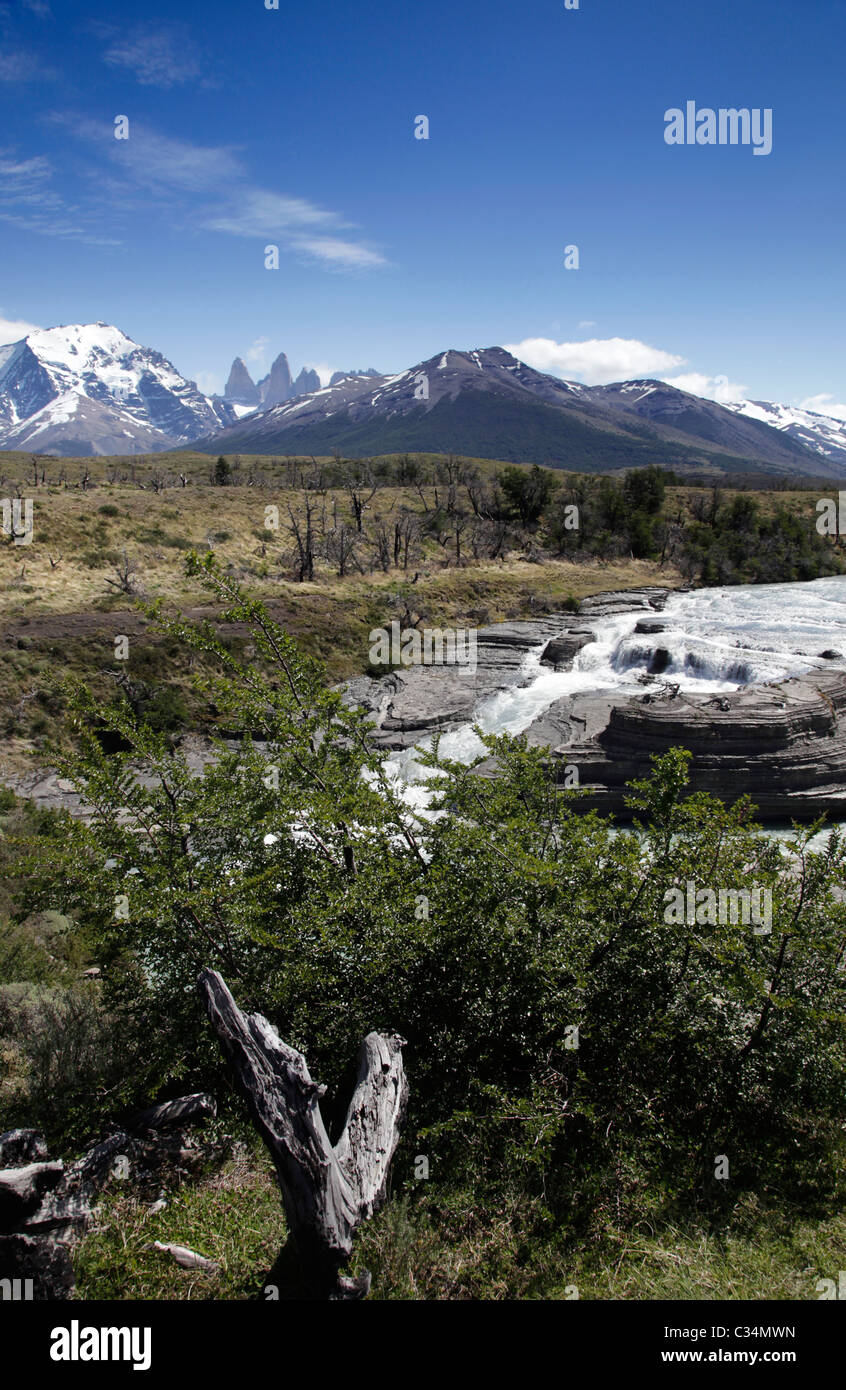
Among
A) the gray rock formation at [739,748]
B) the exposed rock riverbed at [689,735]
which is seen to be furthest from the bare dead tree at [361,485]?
the gray rock formation at [739,748]

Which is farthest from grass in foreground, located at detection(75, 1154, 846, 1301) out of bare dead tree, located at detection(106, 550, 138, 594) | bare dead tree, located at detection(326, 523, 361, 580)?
bare dead tree, located at detection(326, 523, 361, 580)

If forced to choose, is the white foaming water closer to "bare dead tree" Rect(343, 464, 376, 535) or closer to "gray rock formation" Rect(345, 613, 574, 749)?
"gray rock formation" Rect(345, 613, 574, 749)

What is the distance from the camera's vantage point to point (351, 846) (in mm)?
8922

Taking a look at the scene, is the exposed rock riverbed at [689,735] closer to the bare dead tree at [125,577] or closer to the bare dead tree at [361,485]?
the bare dead tree at [125,577]

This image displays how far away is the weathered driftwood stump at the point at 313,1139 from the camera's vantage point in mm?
4832

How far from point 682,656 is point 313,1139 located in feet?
114

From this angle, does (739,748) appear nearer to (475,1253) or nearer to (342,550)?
(475,1253)

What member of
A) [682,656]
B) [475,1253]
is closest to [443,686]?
[682,656]

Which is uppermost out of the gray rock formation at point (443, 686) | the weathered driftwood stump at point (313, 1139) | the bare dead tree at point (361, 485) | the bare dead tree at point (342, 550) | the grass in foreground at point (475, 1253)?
the bare dead tree at point (361, 485)

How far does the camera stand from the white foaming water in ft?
102

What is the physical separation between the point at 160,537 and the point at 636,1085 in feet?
176

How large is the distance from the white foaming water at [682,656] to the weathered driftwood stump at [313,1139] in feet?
57.4

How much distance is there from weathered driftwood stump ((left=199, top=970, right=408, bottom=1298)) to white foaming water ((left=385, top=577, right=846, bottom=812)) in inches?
689
